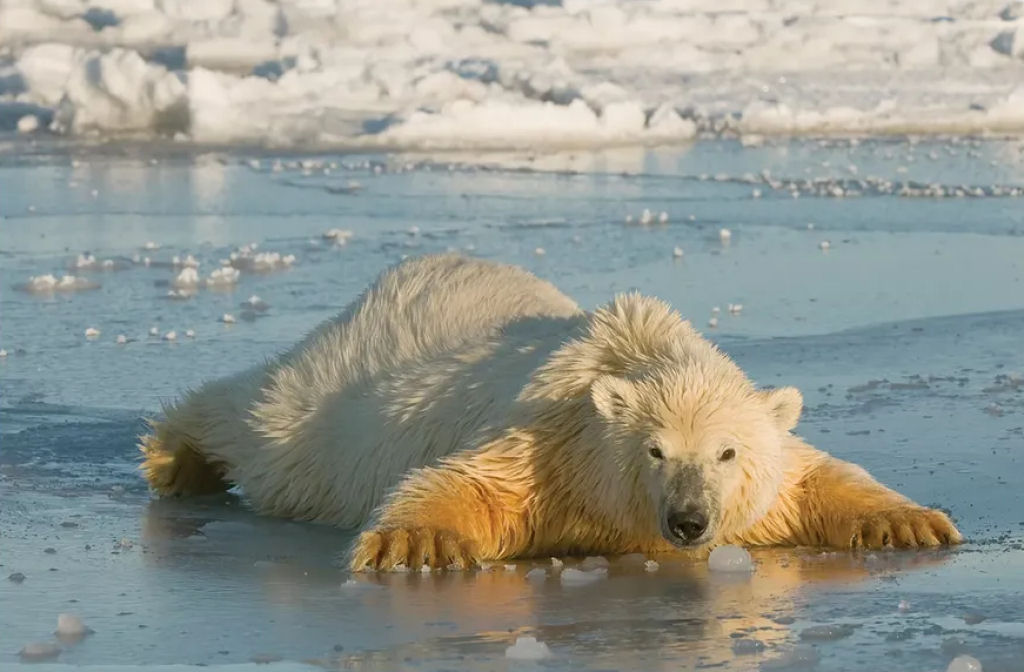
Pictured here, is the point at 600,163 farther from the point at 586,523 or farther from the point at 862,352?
the point at 586,523

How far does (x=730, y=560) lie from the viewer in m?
4.83

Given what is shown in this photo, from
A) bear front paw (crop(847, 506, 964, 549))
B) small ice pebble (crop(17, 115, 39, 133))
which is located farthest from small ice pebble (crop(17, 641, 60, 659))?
small ice pebble (crop(17, 115, 39, 133))

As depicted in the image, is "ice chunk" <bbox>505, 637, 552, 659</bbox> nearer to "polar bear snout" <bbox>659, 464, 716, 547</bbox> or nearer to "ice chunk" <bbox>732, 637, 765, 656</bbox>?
"ice chunk" <bbox>732, 637, 765, 656</bbox>

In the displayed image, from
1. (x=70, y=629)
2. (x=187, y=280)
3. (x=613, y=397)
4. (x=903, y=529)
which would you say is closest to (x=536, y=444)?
(x=613, y=397)

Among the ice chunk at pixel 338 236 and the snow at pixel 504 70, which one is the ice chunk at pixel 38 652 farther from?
the snow at pixel 504 70

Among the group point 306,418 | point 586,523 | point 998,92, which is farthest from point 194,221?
point 998,92

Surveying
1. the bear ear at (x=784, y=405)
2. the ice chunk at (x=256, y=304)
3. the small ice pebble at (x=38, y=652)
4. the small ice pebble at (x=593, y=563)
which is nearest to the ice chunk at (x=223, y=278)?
the ice chunk at (x=256, y=304)

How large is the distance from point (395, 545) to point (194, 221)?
7.61 metres

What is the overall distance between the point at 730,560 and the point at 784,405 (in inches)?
18.0

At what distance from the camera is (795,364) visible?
7582mm

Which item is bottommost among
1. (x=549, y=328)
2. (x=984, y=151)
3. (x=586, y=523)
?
(x=586, y=523)

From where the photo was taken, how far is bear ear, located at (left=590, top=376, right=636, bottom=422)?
190 inches

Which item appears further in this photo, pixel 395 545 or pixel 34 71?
pixel 34 71

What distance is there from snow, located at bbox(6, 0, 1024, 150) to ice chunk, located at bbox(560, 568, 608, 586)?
40.8 feet
